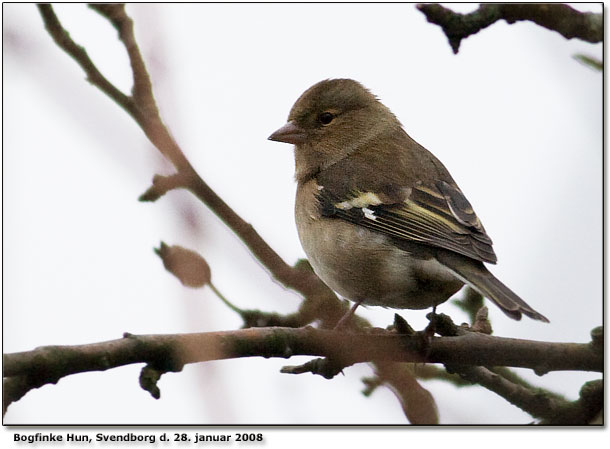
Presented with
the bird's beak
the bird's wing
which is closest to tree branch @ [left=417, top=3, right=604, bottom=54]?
the bird's wing

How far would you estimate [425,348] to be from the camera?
9.12ft

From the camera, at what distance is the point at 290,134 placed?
4.05 m

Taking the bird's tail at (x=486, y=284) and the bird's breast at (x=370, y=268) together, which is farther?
the bird's breast at (x=370, y=268)

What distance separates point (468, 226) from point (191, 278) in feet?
6.53

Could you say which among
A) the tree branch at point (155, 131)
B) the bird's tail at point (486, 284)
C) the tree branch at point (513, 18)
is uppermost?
the tree branch at point (513, 18)

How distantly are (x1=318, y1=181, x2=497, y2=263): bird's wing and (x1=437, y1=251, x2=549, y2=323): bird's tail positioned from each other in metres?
0.05

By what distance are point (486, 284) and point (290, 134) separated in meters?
1.63

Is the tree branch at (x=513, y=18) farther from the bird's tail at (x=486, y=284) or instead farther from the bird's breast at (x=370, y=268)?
the bird's breast at (x=370, y=268)

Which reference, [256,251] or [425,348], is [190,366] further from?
[425,348]

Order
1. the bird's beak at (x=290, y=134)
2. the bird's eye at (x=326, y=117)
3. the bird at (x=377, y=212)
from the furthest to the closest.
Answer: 1. the bird's eye at (x=326, y=117)
2. the bird's beak at (x=290, y=134)
3. the bird at (x=377, y=212)

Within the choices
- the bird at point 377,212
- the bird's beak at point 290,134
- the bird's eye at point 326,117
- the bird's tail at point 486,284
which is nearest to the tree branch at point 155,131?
the bird's tail at point 486,284

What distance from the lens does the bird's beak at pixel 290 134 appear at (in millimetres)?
4016

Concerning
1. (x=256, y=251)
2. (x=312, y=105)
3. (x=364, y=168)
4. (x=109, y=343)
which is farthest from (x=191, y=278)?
(x=312, y=105)

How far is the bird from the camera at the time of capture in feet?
10.0
